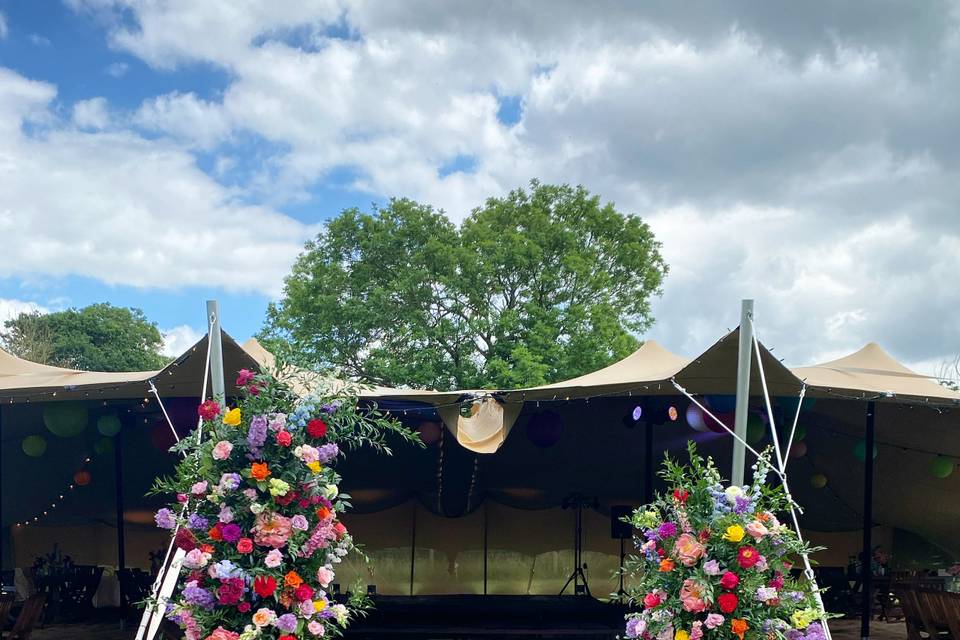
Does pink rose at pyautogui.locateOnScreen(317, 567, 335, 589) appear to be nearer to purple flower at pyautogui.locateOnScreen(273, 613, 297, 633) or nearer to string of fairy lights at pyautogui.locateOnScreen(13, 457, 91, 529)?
purple flower at pyautogui.locateOnScreen(273, 613, 297, 633)

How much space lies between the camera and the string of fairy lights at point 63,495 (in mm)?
8180

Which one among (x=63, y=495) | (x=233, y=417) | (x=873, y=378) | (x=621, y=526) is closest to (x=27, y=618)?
(x=63, y=495)

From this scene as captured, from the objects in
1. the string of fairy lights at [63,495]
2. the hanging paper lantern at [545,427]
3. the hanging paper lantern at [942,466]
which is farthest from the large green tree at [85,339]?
the hanging paper lantern at [942,466]

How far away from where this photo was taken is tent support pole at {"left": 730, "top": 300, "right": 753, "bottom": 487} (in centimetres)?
424

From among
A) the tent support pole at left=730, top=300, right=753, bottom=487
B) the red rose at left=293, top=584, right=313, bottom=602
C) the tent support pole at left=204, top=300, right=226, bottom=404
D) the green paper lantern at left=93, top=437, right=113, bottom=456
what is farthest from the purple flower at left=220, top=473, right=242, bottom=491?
the green paper lantern at left=93, top=437, right=113, bottom=456

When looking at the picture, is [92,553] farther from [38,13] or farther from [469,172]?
[469,172]

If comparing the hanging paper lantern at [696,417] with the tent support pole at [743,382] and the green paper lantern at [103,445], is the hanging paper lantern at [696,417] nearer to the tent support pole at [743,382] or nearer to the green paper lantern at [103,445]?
the tent support pole at [743,382]

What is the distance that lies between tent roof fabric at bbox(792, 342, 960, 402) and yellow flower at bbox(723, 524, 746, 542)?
82.8 inches

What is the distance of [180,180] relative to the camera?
31.7ft

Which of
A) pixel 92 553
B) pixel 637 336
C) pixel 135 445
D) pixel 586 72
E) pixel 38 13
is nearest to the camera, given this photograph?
pixel 38 13

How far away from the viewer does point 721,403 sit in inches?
245

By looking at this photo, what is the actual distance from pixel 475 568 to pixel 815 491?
4035 mm

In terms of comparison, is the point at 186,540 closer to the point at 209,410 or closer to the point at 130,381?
the point at 209,410

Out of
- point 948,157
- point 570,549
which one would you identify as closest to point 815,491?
point 570,549
